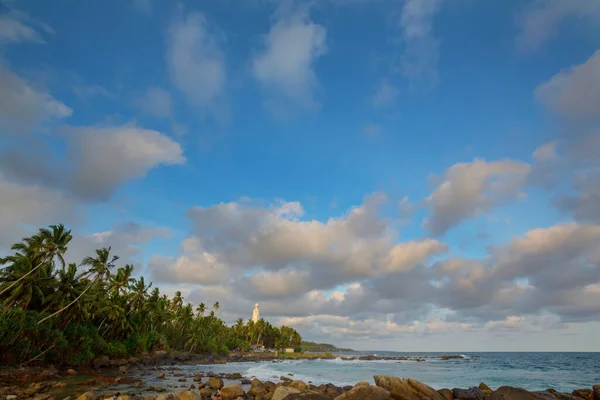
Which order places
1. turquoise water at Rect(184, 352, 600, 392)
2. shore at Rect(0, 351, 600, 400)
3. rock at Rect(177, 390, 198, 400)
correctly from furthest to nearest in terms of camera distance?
turquoise water at Rect(184, 352, 600, 392), rock at Rect(177, 390, 198, 400), shore at Rect(0, 351, 600, 400)

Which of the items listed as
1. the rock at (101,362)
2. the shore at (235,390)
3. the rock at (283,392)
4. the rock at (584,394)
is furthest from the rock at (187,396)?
the rock at (101,362)

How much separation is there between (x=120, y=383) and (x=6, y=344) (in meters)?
12.0

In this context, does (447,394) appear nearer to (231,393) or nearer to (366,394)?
(366,394)

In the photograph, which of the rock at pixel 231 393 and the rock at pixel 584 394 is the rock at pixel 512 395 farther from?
the rock at pixel 231 393

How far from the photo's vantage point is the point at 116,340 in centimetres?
6081

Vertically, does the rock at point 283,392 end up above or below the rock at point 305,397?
below

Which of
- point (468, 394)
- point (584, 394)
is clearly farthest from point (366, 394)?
point (584, 394)

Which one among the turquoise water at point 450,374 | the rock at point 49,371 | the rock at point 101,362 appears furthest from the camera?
the rock at point 101,362

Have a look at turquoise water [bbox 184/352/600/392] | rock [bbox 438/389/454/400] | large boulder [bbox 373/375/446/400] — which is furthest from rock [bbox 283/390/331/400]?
turquoise water [bbox 184/352/600/392]

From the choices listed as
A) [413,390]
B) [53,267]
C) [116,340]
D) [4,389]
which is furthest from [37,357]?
[413,390]

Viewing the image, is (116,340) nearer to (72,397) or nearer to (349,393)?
(72,397)

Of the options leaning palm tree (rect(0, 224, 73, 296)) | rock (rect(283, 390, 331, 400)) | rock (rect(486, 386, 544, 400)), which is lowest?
rock (rect(283, 390, 331, 400))

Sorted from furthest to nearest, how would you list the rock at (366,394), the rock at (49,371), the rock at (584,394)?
the rock at (49,371), the rock at (584,394), the rock at (366,394)

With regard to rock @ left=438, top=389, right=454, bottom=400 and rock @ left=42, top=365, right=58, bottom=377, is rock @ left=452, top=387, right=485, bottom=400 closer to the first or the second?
rock @ left=438, top=389, right=454, bottom=400
